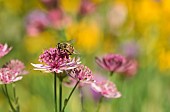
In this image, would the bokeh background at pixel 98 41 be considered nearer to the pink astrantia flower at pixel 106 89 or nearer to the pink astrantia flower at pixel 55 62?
the pink astrantia flower at pixel 106 89

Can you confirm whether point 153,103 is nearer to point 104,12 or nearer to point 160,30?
point 160,30

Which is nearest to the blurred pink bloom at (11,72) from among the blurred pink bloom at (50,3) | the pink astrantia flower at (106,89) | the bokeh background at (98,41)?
the pink astrantia flower at (106,89)

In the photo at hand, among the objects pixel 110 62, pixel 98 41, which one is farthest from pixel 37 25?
pixel 110 62

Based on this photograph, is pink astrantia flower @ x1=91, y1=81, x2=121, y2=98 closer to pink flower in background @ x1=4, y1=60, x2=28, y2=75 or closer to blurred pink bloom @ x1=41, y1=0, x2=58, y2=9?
pink flower in background @ x1=4, y1=60, x2=28, y2=75

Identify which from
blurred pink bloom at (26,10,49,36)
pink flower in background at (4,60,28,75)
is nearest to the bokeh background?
blurred pink bloom at (26,10,49,36)

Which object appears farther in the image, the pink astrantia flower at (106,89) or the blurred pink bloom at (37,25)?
the blurred pink bloom at (37,25)

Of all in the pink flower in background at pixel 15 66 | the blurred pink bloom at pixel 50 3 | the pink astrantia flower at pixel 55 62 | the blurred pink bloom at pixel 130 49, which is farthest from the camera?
the blurred pink bloom at pixel 130 49

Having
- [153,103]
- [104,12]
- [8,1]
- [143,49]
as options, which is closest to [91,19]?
[104,12]
